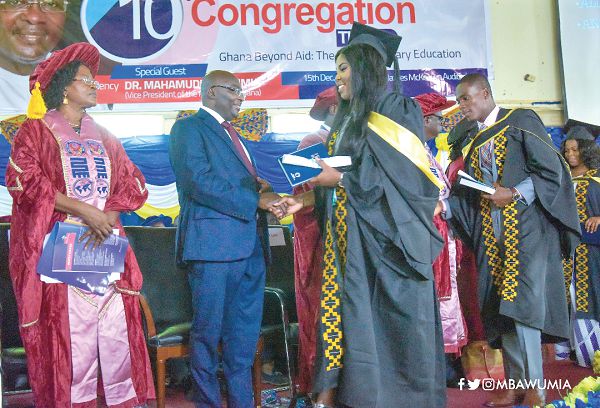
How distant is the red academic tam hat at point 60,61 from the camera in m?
3.62

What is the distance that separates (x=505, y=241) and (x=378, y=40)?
146 cm

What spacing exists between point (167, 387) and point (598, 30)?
24.2 feet

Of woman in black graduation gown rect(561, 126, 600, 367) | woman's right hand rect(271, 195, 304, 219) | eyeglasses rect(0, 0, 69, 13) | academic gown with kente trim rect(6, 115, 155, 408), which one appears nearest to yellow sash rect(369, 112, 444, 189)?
woman's right hand rect(271, 195, 304, 219)

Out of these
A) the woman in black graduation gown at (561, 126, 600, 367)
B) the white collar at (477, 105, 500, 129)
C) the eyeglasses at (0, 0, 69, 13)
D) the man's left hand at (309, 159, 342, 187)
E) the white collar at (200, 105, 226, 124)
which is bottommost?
the woman in black graduation gown at (561, 126, 600, 367)

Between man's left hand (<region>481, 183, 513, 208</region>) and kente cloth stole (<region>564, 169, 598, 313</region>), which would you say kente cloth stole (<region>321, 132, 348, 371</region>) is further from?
kente cloth stole (<region>564, 169, 598, 313</region>)

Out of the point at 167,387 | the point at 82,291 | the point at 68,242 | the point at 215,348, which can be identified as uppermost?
the point at 68,242

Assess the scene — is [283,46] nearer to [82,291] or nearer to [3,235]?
[3,235]

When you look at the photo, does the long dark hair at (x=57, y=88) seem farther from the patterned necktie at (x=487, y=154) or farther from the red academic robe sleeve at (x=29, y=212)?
the patterned necktie at (x=487, y=154)

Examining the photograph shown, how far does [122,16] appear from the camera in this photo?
7949mm

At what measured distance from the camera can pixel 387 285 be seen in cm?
313

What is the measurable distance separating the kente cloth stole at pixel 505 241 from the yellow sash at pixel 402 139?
101cm

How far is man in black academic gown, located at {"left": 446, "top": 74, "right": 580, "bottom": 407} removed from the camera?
388cm

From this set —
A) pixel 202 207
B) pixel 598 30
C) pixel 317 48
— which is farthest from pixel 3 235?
pixel 598 30

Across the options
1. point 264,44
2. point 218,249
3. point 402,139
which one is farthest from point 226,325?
point 264,44
